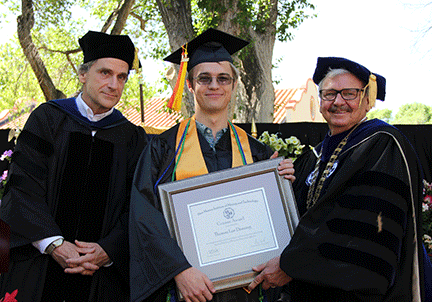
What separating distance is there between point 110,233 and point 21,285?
560 millimetres

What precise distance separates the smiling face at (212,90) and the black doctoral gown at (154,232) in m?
0.22

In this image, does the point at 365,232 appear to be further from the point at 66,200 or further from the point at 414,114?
the point at 414,114

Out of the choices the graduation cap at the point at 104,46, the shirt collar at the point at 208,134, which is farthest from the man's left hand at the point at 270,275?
the graduation cap at the point at 104,46

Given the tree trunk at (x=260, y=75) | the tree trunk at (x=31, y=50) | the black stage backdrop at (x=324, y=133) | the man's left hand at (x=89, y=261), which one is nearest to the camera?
the man's left hand at (x=89, y=261)

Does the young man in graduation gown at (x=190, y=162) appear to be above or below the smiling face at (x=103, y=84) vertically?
below

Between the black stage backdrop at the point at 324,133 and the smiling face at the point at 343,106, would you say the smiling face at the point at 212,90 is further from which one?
the black stage backdrop at the point at 324,133

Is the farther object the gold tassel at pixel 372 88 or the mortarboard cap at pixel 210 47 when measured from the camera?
the mortarboard cap at pixel 210 47

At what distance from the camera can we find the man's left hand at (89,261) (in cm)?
220

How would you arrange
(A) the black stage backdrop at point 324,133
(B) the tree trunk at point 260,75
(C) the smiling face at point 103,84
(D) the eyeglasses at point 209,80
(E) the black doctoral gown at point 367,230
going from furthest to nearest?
(B) the tree trunk at point 260,75
(A) the black stage backdrop at point 324,133
(C) the smiling face at point 103,84
(D) the eyeglasses at point 209,80
(E) the black doctoral gown at point 367,230

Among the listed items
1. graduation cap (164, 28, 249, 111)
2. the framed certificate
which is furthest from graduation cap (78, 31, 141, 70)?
the framed certificate

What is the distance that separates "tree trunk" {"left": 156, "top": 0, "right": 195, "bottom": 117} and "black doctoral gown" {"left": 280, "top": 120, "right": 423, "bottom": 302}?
6760 mm

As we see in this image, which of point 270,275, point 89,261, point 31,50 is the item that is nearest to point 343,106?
point 270,275

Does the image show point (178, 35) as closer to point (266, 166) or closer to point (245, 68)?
point (245, 68)

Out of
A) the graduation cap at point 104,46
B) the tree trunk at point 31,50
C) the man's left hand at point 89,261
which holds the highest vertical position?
the tree trunk at point 31,50
